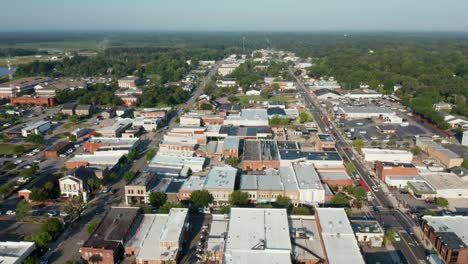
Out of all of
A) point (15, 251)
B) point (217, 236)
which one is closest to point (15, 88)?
point (15, 251)

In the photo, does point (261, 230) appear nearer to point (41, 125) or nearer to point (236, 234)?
point (236, 234)

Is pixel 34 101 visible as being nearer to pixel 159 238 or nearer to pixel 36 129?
pixel 36 129

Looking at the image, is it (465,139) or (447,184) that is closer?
(447,184)

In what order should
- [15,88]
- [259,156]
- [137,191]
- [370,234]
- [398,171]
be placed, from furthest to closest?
1. [15,88]
2. [259,156]
3. [398,171]
4. [137,191]
5. [370,234]

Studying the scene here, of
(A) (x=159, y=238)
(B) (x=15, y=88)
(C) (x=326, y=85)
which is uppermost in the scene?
(B) (x=15, y=88)

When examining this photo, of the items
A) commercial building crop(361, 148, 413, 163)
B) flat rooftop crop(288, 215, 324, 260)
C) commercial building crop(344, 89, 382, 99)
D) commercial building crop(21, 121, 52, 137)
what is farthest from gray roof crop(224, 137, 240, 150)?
commercial building crop(344, 89, 382, 99)

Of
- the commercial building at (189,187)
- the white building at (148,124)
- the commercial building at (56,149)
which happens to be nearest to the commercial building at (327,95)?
the white building at (148,124)

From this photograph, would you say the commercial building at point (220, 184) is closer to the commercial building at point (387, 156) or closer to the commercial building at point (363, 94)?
the commercial building at point (387, 156)
